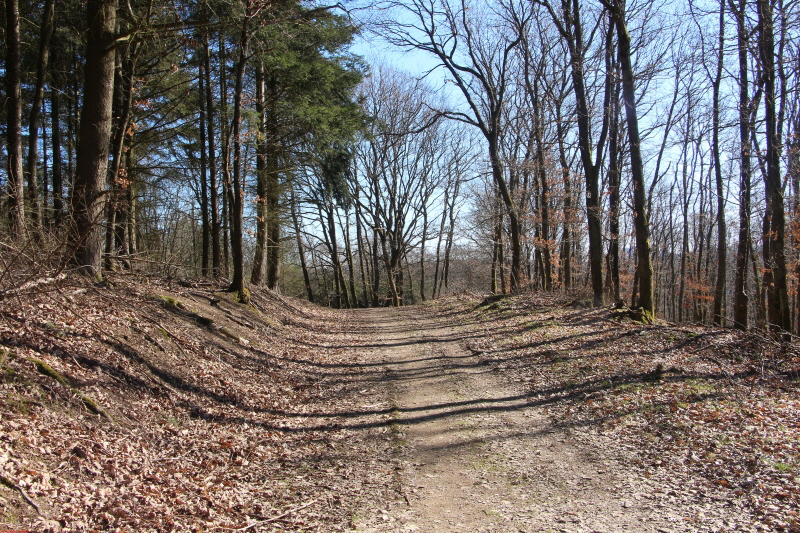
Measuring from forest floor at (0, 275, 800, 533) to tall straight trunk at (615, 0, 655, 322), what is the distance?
2.28 m

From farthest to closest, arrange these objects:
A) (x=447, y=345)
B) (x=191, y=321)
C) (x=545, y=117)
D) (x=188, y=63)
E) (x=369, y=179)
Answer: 1. (x=369, y=179)
2. (x=545, y=117)
3. (x=188, y=63)
4. (x=447, y=345)
5. (x=191, y=321)

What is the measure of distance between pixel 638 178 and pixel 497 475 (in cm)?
963

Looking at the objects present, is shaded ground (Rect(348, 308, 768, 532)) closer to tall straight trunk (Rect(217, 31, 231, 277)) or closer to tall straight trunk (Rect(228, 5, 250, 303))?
tall straight trunk (Rect(228, 5, 250, 303))

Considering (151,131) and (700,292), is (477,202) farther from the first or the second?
(151,131)

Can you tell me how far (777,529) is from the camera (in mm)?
3643

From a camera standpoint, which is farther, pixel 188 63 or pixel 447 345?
pixel 188 63

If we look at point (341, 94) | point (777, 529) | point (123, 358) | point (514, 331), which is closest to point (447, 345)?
point (514, 331)

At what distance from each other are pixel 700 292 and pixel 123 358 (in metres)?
37.6

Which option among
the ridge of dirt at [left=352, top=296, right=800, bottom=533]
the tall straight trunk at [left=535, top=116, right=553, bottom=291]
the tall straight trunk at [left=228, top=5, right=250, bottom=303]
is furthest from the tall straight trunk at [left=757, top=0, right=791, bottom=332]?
the tall straight trunk at [left=228, top=5, right=250, bottom=303]

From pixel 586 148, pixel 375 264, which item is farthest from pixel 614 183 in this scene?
pixel 375 264

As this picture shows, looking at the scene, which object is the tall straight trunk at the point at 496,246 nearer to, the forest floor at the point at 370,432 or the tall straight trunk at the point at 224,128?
the tall straight trunk at the point at 224,128

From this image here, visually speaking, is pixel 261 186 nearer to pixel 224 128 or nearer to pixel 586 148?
pixel 224 128

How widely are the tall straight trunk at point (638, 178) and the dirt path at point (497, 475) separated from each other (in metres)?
5.96

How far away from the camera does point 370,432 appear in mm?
6199
